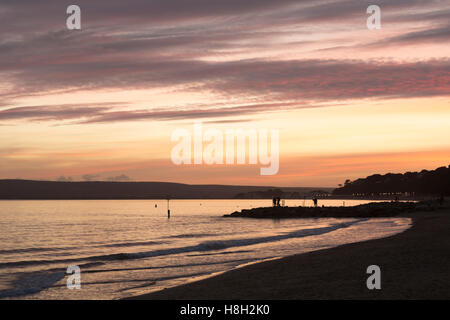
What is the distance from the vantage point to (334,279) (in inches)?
744

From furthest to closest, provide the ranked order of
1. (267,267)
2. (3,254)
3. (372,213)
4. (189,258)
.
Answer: (372,213), (3,254), (189,258), (267,267)

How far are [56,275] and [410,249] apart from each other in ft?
62.6

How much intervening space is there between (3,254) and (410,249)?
102 ft

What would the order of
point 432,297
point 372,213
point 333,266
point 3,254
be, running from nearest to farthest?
point 432,297 → point 333,266 → point 3,254 → point 372,213

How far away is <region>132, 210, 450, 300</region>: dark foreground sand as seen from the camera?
1582 centimetres

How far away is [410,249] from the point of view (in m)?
27.2

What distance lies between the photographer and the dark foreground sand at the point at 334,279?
1582cm
